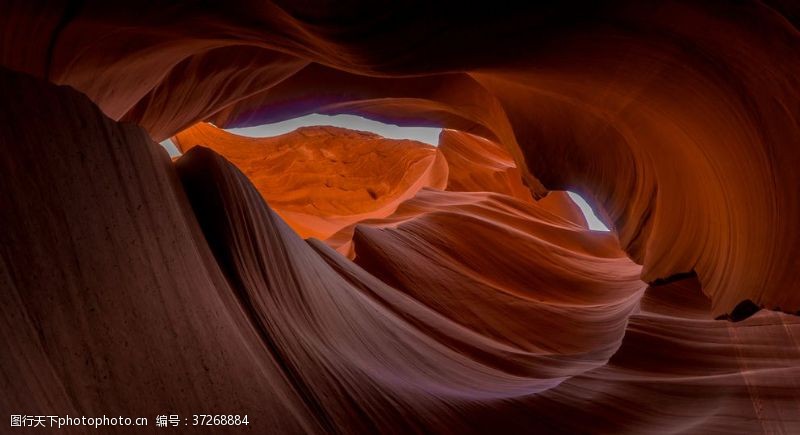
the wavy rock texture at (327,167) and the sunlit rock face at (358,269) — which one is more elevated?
the wavy rock texture at (327,167)

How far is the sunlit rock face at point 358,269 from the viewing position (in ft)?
5.30

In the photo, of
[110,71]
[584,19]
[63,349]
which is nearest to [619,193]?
[584,19]

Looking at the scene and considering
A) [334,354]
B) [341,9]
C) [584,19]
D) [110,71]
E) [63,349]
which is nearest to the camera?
[63,349]

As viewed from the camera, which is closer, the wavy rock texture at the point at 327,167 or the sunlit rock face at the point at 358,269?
the sunlit rock face at the point at 358,269

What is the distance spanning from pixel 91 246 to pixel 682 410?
9.74 ft

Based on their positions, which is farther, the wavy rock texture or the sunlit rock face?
the wavy rock texture

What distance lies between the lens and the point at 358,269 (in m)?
4.72

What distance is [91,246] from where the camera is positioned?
1.68 metres

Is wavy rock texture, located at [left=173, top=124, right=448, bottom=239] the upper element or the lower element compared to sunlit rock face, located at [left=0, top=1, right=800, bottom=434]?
upper

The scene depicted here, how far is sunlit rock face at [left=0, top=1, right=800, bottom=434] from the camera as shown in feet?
5.30

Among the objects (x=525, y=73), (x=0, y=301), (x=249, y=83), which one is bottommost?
(x=0, y=301)

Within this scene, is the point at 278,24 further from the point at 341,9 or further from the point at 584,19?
the point at 584,19

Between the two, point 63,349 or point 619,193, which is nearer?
point 63,349

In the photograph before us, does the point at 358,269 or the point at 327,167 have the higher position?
the point at 327,167
